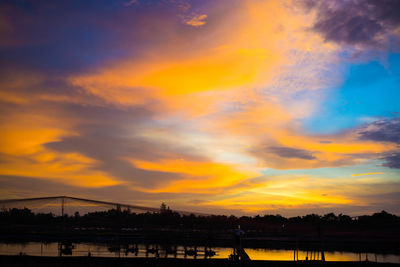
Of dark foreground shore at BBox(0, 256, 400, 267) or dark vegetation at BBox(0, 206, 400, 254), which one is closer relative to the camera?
dark foreground shore at BBox(0, 256, 400, 267)

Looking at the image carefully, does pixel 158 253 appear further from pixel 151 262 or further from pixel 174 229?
pixel 174 229

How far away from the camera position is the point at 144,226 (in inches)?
3986

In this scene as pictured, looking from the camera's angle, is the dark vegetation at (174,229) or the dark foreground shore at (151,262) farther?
the dark vegetation at (174,229)

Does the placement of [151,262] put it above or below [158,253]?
above

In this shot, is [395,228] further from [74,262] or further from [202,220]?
[74,262]

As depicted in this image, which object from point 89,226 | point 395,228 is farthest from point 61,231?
point 395,228

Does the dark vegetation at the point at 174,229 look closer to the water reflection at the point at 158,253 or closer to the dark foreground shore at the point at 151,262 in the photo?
the water reflection at the point at 158,253

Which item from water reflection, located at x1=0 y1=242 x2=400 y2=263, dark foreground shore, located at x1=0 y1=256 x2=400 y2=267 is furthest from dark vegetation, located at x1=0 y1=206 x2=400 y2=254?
dark foreground shore, located at x1=0 y1=256 x2=400 y2=267

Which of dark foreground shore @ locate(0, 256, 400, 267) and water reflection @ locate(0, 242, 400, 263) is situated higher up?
dark foreground shore @ locate(0, 256, 400, 267)

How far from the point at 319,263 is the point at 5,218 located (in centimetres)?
7475

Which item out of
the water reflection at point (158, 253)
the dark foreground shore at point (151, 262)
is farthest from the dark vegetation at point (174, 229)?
the dark foreground shore at point (151, 262)

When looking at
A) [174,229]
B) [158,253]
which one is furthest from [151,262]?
[174,229]

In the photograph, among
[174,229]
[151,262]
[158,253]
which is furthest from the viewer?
[174,229]

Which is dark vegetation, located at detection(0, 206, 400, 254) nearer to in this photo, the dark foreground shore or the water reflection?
the water reflection
